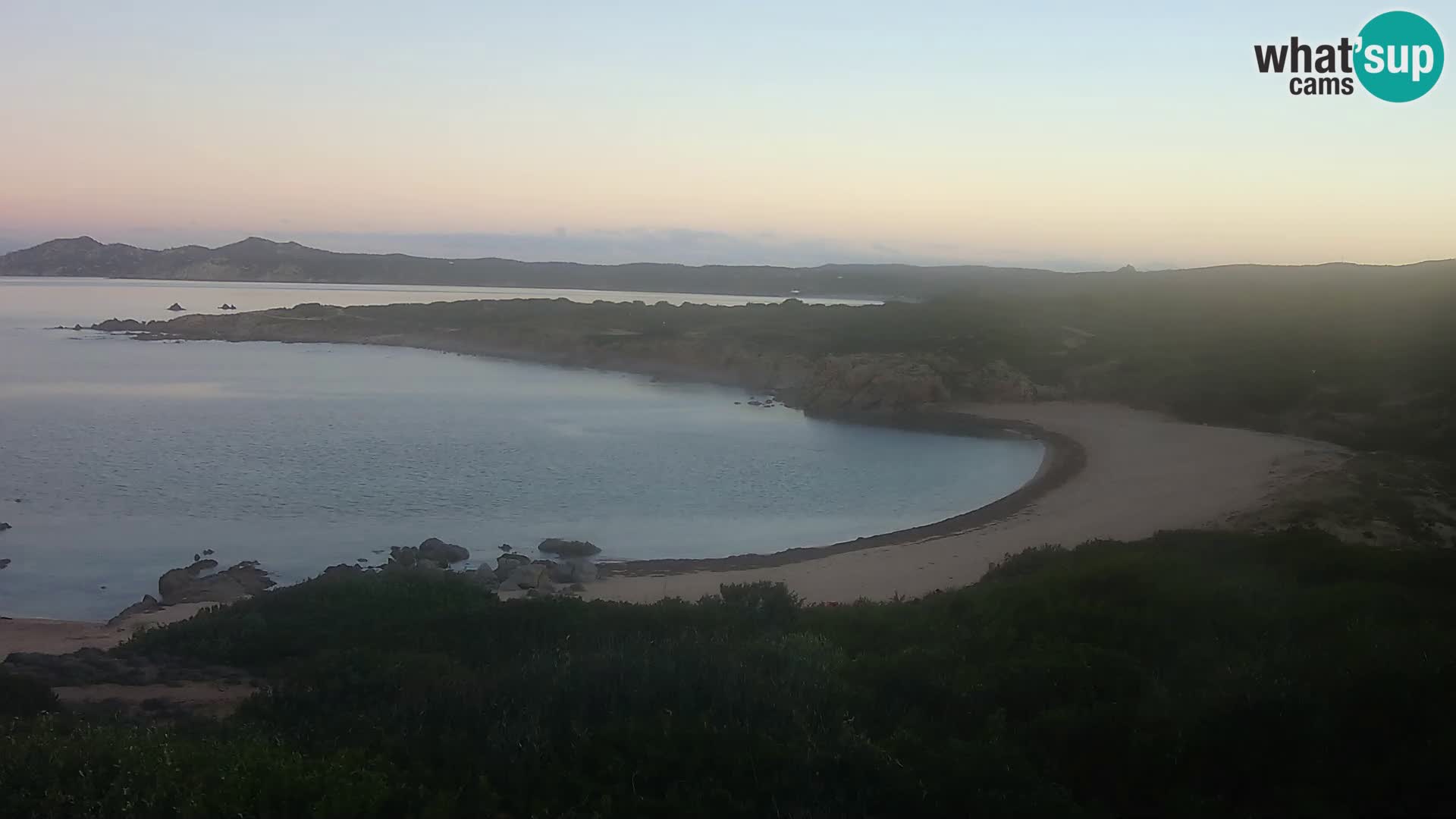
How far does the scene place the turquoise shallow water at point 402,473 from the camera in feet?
51.5

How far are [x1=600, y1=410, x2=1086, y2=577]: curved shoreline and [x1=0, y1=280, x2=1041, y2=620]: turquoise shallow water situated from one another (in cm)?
58

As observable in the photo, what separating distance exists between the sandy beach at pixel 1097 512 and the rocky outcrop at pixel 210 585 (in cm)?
440

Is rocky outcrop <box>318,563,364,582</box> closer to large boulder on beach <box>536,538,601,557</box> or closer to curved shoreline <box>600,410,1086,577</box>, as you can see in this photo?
large boulder on beach <box>536,538,601,557</box>

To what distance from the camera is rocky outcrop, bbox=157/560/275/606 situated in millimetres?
12508

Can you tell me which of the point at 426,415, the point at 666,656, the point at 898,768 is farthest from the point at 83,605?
the point at 426,415

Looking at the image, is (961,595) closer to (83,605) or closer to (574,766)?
(574,766)

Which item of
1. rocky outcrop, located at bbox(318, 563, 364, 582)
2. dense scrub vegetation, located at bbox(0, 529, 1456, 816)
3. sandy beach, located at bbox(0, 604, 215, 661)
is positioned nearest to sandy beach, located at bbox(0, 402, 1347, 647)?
sandy beach, located at bbox(0, 604, 215, 661)

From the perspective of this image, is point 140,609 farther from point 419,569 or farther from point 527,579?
point 527,579

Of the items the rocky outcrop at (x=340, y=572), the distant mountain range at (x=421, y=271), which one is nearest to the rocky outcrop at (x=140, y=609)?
the rocky outcrop at (x=340, y=572)

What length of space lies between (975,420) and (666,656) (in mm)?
26668

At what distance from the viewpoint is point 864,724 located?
5.08 m

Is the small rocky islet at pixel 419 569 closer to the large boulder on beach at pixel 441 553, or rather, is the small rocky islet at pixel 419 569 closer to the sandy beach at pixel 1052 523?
the large boulder on beach at pixel 441 553

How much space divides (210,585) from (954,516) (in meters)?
12.2

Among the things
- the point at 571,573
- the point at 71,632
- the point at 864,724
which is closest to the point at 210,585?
the point at 71,632
